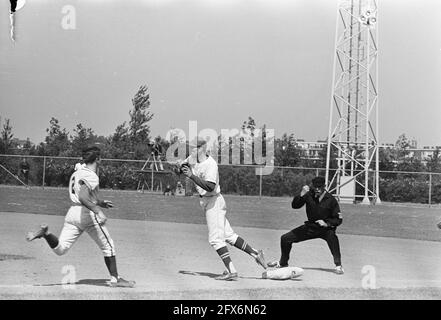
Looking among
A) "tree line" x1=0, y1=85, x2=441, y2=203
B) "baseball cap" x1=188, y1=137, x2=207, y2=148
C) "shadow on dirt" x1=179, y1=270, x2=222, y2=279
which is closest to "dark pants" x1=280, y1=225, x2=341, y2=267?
"shadow on dirt" x1=179, y1=270, x2=222, y2=279

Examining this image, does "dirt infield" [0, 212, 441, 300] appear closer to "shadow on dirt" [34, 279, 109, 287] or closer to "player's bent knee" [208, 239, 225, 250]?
"shadow on dirt" [34, 279, 109, 287]

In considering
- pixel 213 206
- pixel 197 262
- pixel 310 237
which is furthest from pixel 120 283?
pixel 310 237

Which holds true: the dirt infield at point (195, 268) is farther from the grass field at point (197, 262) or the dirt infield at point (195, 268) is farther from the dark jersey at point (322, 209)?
the dark jersey at point (322, 209)

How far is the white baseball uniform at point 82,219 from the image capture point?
731cm

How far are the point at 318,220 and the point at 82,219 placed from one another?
3343 millimetres

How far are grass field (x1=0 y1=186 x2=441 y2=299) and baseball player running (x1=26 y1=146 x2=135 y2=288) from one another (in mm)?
377

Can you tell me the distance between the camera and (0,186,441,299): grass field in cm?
726

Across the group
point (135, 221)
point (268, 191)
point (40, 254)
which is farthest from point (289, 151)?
point (40, 254)

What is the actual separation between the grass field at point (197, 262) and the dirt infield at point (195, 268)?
0.01 metres

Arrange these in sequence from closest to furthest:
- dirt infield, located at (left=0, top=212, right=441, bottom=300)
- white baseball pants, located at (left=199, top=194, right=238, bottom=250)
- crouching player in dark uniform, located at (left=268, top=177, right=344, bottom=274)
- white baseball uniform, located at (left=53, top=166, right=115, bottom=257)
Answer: dirt infield, located at (left=0, top=212, right=441, bottom=300) < white baseball uniform, located at (left=53, top=166, right=115, bottom=257) < white baseball pants, located at (left=199, top=194, right=238, bottom=250) < crouching player in dark uniform, located at (left=268, top=177, right=344, bottom=274)

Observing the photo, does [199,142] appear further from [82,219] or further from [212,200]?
[82,219]

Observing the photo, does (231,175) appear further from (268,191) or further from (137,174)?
(137,174)

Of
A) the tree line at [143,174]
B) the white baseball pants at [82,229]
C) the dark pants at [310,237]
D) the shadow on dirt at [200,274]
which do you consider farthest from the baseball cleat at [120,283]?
the tree line at [143,174]

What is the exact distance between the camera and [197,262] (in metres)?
9.95
